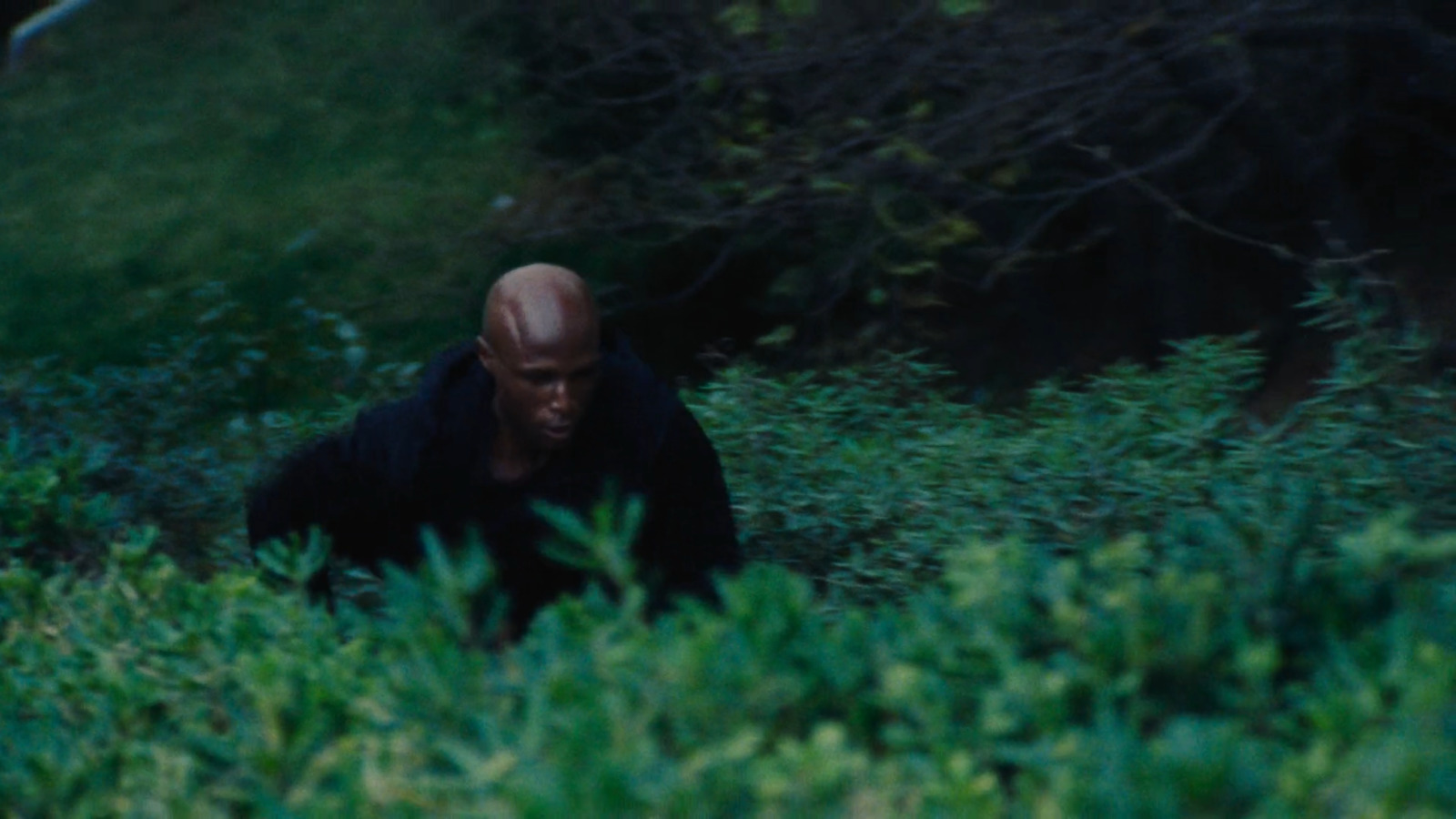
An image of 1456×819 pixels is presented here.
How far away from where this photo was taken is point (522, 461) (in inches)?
164

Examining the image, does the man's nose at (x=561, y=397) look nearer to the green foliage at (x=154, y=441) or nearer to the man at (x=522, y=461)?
the man at (x=522, y=461)

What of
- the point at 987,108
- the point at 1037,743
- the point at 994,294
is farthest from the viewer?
Result: the point at 994,294

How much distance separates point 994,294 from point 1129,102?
2144 millimetres

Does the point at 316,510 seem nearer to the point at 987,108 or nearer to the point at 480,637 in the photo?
the point at 480,637

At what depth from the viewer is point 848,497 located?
495 cm

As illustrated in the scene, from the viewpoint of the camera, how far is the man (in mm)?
3965

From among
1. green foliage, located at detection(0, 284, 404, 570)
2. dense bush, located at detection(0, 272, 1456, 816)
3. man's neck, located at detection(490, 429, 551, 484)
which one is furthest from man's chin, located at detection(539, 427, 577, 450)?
green foliage, located at detection(0, 284, 404, 570)

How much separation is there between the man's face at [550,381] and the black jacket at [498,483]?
0.34 ft

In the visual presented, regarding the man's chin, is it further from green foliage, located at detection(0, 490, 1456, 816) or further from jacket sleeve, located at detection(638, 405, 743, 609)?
green foliage, located at detection(0, 490, 1456, 816)

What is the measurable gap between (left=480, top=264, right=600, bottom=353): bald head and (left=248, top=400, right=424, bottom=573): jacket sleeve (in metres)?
0.28

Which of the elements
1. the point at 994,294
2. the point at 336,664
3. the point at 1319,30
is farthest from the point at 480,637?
the point at 994,294

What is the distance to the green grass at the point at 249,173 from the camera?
10117 mm

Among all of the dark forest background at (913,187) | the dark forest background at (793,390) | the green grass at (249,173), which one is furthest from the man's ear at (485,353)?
the green grass at (249,173)

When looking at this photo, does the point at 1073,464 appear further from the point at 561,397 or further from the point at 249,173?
the point at 249,173
